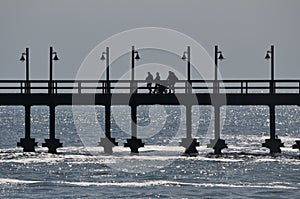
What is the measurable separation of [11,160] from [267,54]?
666 inches

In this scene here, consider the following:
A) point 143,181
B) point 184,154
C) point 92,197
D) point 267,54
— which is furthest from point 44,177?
point 267,54

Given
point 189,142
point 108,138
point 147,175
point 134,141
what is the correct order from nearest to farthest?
point 147,175, point 134,141, point 108,138, point 189,142

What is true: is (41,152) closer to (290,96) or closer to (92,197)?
(290,96)

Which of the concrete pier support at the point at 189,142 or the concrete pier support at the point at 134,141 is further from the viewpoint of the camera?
the concrete pier support at the point at 189,142

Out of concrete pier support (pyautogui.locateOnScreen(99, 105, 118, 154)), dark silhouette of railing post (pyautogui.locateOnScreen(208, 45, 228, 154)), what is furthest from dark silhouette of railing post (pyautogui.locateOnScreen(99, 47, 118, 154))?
dark silhouette of railing post (pyautogui.locateOnScreen(208, 45, 228, 154))

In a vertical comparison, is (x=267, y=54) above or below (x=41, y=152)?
above

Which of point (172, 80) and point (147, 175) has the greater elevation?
point (172, 80)

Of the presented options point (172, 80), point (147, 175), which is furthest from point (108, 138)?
point (147, 175)

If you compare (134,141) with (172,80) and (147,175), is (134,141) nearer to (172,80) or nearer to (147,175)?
(172,80)

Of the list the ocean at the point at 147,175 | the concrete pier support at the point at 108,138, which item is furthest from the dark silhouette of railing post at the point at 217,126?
the concrete pier support at the point at 108,138

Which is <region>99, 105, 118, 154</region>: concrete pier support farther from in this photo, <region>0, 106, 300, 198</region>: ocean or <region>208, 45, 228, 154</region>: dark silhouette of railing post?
<region>208, 45, 228, 154</region>: dark silhouette of railing post

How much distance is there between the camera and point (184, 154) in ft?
200

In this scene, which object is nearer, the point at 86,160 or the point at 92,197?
the point at 92,197

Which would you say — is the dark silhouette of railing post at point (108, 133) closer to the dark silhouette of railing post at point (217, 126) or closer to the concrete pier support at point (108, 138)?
the concrete pier support at point (108, 138)
